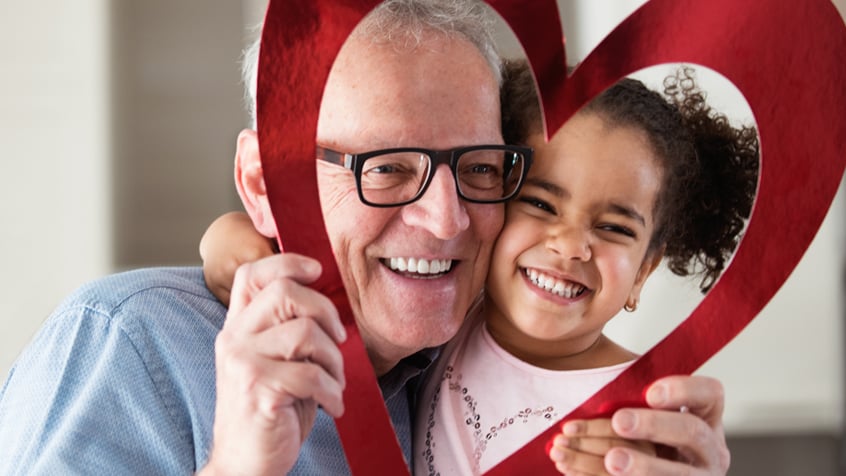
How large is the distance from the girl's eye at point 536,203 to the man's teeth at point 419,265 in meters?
0.09

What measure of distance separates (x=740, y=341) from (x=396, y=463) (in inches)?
73.7

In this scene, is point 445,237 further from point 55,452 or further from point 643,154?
point 55,452

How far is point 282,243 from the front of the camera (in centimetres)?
78

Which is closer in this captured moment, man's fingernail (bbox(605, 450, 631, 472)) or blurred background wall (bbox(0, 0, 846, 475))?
man's fingernail (bbox(605, 450, 631, 472))

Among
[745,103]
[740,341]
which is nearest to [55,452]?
[745,103]

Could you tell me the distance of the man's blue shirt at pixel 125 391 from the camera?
844 millimetres

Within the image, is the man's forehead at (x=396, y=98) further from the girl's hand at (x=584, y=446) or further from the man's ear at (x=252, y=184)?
the girl's hand at (x=584, y=446)

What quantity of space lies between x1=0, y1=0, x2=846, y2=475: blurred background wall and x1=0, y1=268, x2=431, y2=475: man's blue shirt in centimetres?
140

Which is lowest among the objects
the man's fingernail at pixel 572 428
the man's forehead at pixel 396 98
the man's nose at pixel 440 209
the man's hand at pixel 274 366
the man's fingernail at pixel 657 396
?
the man's fingernail at pixel 572 428

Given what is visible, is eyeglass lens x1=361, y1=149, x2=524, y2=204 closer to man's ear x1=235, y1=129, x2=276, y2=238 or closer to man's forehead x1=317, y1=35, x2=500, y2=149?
man's forehead x1=317, y1=35, x2=500, y2=149

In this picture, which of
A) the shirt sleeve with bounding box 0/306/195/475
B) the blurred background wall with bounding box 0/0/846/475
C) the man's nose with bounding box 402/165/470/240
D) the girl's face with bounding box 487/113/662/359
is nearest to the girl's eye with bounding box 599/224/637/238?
the girl's face with bounding box 487/113/662/359

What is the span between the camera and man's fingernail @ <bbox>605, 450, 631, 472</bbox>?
2.74 ft

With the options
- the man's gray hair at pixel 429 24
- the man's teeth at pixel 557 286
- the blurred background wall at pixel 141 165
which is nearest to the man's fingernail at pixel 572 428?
the man's teeth at pixel 557 286

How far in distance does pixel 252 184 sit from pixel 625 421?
41 cm
